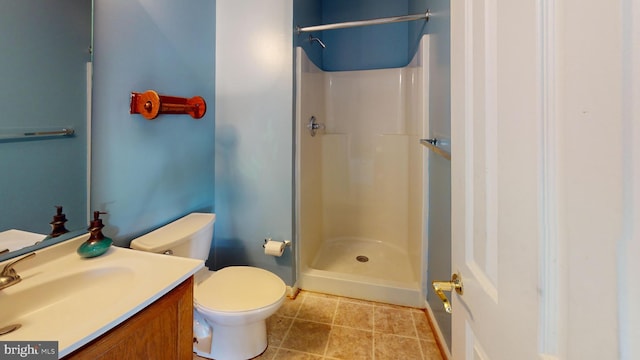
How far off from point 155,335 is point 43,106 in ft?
3.02

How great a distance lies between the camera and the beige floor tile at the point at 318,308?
1.79 m

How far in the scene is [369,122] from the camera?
291 centimetres

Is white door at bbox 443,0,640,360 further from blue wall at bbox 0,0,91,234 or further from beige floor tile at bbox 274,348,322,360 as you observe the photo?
blue wall at bbox 0,0,91,234

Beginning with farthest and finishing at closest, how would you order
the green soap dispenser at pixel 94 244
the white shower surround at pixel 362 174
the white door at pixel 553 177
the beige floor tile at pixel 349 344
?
1. the white shower surround at pixel 362 174
2. the beige floor tile at pixel 349 344
3. the green soap dispenser at pixel 94 244
4. the white door at pixel 553 177

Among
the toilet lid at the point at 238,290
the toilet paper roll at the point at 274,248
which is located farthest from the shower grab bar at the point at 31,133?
the toilet paper roll at the point at 274,248

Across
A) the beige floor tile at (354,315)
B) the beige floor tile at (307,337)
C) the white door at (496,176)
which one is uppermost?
the white door at (496,176)

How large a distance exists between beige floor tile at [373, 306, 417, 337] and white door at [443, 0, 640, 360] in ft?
3.98

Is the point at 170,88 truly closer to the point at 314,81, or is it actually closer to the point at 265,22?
the point at 265,22

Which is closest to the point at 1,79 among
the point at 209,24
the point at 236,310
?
the point at 236,310

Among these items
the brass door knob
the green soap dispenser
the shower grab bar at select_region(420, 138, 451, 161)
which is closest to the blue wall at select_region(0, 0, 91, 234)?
the green soap dispenser

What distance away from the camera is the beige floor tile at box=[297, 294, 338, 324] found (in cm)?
179

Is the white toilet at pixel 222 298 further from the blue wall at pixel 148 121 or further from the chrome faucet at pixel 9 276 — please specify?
the chrome faucet at pixel 9 276

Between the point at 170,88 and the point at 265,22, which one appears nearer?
the point at 170,88

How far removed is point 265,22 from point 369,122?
4.78 feet
